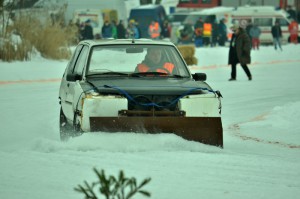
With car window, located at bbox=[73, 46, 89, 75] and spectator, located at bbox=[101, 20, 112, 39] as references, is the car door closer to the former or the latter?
car window, located at bbox=[73, 46, 89, 75]

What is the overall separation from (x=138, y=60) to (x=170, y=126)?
5.53 ft

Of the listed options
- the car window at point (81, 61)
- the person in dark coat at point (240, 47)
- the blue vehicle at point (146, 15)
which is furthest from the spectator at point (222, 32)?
the car window at point (81, 61)

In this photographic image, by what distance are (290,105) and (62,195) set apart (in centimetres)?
933

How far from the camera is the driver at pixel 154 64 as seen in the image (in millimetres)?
12133

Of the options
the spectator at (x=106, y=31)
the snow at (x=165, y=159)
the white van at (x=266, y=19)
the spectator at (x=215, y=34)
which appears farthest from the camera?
the white van at (x=266, y=19)

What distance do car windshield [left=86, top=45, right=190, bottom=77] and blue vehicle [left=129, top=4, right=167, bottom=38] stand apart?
146 feet

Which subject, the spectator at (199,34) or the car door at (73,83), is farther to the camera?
the spectator at (199,34)

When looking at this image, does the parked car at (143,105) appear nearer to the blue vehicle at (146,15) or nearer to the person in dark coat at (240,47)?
the person in dark coat at (240,47)

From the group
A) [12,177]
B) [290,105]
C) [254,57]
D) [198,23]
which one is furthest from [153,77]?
[198,23]

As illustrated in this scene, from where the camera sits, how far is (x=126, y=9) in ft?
194

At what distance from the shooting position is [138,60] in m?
12.3

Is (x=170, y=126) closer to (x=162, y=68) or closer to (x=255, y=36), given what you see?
(x=162, y=68)

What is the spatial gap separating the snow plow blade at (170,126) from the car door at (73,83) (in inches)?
28.7

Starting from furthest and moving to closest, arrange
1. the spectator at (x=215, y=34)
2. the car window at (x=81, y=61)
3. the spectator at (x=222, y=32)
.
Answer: the spectator at (x=215, y=34), the spectator at (x=222, y=32), the car window at (x=81, y=61)
